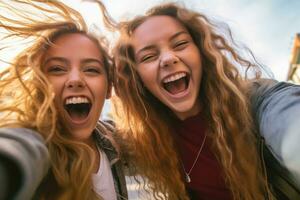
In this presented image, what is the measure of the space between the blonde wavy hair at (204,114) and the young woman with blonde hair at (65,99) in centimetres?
22

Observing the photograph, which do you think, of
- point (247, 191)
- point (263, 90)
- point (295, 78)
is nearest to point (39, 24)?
point (263, 90)

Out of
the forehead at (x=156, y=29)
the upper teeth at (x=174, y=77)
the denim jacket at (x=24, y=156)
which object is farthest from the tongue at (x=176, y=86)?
the denim jacket at (x=24, y=156)

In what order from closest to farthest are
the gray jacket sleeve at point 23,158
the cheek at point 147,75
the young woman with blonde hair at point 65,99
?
the gray jacket sleeve at point 23,158 < the young woman with blonde hair at point 65,99 < the cheek at point 147,75

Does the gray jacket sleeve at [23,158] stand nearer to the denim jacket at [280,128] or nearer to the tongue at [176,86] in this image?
the denim jacket at [280,128]

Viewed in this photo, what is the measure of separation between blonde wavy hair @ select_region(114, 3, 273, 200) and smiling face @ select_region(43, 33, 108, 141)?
351 mm

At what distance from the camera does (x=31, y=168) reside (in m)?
1.01

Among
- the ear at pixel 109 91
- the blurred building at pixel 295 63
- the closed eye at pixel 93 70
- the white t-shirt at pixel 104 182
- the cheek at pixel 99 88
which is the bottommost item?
the blurred building at pixel 295 63

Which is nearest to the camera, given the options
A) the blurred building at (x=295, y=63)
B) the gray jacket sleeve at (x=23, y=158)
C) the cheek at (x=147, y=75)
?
the gray jacket sleeve at (x=23, y=158)

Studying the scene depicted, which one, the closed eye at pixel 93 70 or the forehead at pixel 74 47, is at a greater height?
the forehead at pixel 74 47

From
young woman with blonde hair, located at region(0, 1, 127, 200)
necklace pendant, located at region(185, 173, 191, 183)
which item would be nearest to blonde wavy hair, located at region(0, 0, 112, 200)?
young woman with blonde hair, located at region(0, 1, 127, 200)

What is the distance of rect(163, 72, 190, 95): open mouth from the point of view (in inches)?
100

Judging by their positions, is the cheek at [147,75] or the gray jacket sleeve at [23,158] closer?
the gray jacket sleeve at [23,158]

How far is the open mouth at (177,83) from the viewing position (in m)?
2.54

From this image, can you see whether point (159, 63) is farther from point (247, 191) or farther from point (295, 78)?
point (295, 78)
